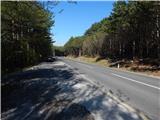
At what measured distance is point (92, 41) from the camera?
359ft

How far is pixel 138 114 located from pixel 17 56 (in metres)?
35.4

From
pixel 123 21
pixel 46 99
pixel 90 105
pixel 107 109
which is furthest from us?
pixel 123 21

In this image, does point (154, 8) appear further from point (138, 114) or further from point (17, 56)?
point (138, 114)

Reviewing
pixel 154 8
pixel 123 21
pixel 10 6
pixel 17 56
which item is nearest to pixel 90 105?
pixel 10 6

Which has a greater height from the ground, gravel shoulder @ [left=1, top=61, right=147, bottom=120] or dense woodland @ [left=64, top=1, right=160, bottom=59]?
dense woodland @ [left=64, top=1, right=160, bottom=59]

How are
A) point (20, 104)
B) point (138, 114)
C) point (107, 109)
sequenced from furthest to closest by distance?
point (20, 104)
point (107, 109)
point (138, 114)

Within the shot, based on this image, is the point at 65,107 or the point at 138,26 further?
the point at 138,26

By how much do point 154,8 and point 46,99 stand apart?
24034 millimetres

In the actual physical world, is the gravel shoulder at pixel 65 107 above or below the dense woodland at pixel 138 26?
below

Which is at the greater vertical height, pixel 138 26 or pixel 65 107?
pixel 138 26

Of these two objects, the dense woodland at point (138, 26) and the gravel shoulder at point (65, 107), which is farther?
the dense woodland at point (138, 26)

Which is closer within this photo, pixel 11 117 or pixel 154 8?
pixel 11 117

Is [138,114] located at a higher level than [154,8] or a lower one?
lower

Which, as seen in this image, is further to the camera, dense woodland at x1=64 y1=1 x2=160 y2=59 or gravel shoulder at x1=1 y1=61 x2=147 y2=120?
dense woodland at x1=64 y1=1 x2=160 y2=59
